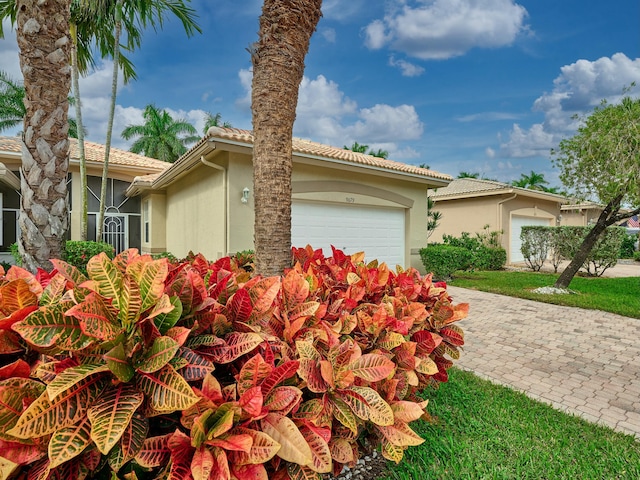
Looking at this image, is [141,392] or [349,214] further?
[349,214]

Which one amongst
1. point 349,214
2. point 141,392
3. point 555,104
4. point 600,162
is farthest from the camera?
point 555,104

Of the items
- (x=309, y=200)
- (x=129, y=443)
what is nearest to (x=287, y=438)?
(x=129, y=443)

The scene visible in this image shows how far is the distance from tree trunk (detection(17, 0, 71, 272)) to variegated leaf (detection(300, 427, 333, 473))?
3998 mm

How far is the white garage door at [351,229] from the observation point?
32.1 ft

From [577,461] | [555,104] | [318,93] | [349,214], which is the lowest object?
[577,461]

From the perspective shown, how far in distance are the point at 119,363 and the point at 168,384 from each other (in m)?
0.18

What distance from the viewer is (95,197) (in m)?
15.2

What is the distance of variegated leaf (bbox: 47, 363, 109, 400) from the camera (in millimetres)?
1083

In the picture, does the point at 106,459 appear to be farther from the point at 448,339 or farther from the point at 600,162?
the point at 600,162

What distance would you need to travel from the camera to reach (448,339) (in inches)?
112

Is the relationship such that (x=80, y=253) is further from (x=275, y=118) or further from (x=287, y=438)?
(x=287, y=438)

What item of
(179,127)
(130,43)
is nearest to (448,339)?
(130,43)

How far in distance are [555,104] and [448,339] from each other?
2079cm

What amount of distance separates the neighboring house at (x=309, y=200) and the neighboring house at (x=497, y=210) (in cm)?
732
